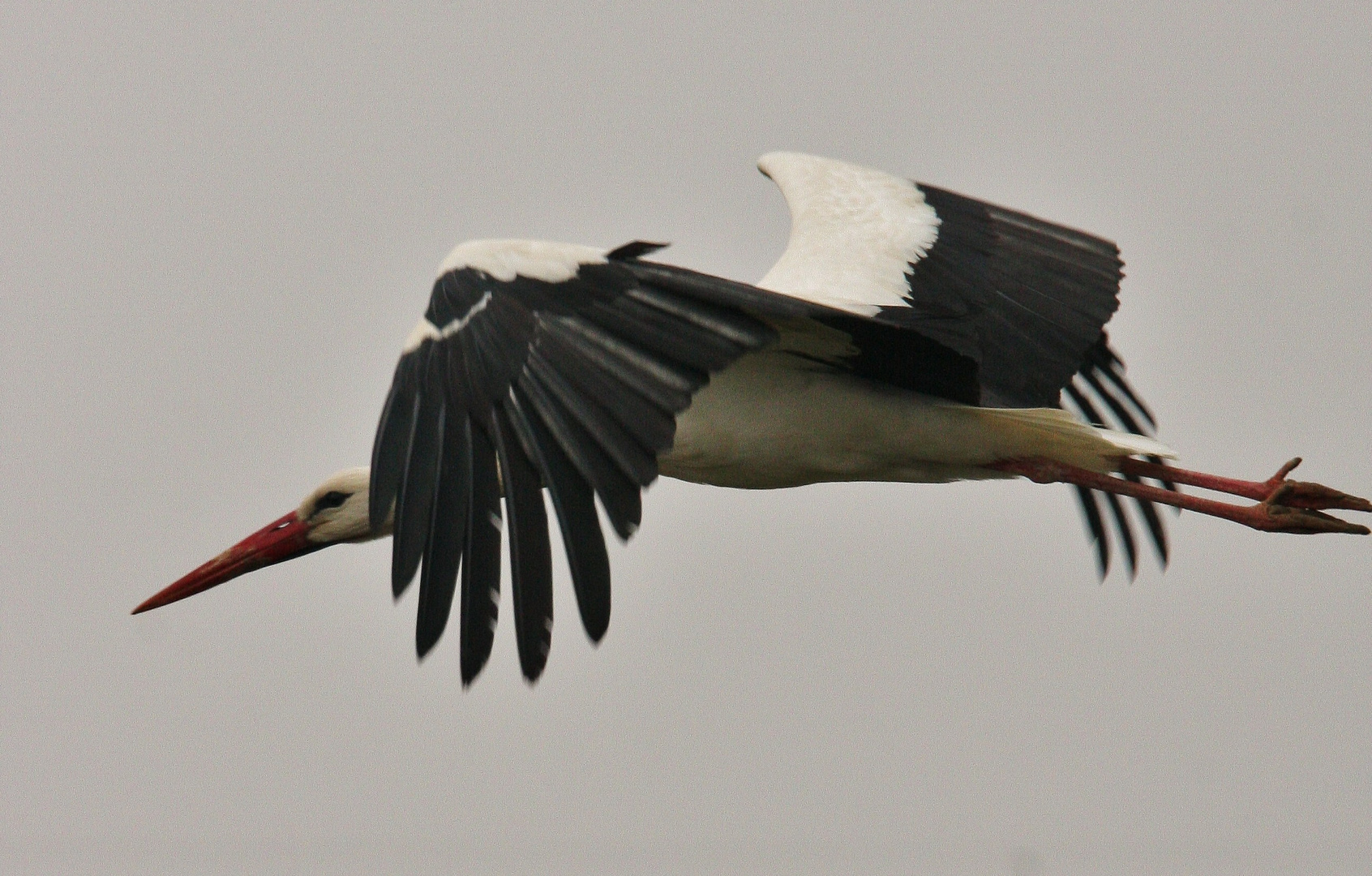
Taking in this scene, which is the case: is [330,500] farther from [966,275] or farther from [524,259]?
[966,275]

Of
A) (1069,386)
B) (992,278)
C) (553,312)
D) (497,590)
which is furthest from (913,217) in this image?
(497,590)

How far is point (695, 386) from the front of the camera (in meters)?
4.22

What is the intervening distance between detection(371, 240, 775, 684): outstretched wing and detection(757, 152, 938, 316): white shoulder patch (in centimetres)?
127

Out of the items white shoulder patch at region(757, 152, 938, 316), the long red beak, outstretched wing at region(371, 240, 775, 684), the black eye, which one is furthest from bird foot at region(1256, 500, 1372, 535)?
the long red beak

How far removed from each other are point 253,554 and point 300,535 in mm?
172

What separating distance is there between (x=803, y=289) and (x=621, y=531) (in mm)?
1951

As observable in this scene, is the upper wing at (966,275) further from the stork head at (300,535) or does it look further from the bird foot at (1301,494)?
the stork head at (300,535)

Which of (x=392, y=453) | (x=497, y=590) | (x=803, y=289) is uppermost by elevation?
(x=803, y=289)

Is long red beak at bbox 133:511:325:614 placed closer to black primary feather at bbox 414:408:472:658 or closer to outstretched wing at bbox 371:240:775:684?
outstretched wing at bbox 371:240:775:684

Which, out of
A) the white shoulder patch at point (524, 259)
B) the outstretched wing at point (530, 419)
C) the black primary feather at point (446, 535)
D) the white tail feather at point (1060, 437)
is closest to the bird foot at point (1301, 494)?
the white tail feather at point (1060, 437)

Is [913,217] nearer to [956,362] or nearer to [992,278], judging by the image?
[992,278]

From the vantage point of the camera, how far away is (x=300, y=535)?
6.27m

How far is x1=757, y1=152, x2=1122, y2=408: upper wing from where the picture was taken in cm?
572

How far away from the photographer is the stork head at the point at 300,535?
20.2ft
